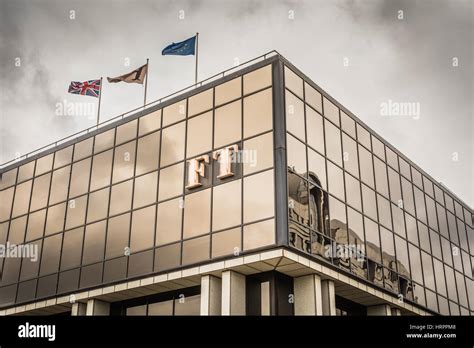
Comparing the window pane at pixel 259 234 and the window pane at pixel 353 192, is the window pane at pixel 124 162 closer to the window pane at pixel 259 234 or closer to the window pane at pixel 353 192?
the window pane at pixel 259 234

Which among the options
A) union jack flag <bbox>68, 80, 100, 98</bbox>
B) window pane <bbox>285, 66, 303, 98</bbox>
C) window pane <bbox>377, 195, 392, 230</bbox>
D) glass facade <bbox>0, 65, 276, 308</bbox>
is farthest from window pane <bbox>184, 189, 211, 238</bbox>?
union jack flag <bbox>68, 80, 100, 98</bbox>

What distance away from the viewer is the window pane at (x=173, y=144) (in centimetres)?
2909

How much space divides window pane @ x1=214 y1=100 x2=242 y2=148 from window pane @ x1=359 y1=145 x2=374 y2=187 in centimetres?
794

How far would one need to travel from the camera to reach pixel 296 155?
26.3m

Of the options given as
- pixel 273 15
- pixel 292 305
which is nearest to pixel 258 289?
pixel 292 305

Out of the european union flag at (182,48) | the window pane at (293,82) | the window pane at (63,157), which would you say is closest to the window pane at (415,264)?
the window pane at (293,82)

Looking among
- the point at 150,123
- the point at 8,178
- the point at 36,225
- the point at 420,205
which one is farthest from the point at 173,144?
the point at 420,205

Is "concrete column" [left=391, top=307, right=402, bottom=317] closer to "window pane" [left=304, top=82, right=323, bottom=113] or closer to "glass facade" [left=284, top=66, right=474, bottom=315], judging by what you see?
"glass facade" [left=284, top=66, right=474, bottom=315]

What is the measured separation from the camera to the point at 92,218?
31.2 metres

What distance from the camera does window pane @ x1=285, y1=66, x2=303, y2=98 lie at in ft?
90.6

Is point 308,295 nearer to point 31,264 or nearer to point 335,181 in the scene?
point 335,181
